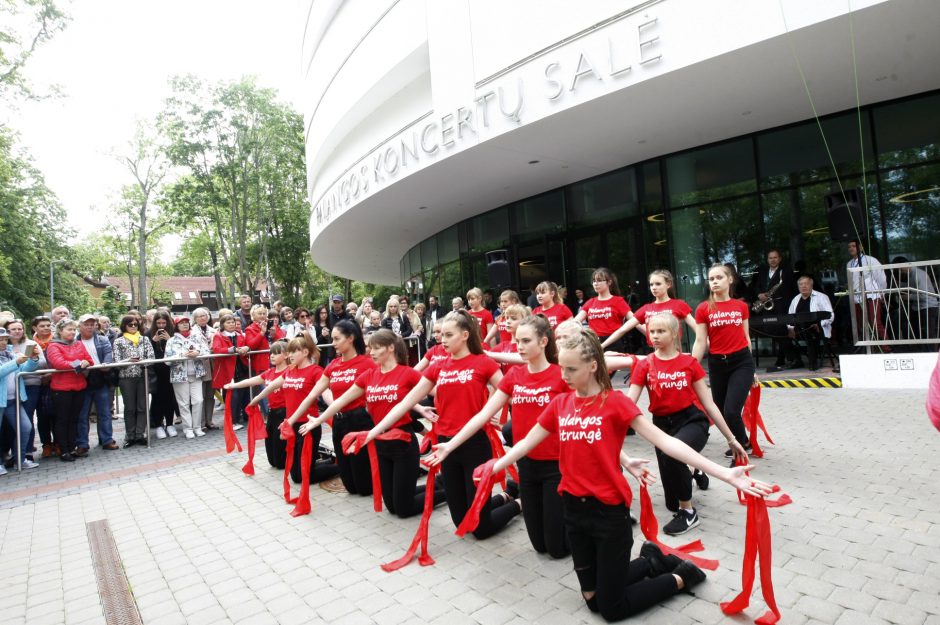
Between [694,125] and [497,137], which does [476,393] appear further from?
[694,125]

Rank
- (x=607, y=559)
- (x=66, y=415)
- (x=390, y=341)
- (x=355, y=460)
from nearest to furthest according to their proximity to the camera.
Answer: (x=607, y=559) < (x=390, y=341) < (x=355, y=460) < (x=66, y=415)

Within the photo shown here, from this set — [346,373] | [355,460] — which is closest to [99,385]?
[346,373]

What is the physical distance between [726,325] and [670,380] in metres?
1.52

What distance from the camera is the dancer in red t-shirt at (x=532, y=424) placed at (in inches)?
143

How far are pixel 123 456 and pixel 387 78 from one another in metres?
10.6

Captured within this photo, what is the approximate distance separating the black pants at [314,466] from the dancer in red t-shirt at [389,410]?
3.76 ft

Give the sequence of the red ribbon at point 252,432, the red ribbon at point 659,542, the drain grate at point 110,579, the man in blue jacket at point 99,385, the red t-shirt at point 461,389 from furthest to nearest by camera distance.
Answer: the man in blue jacket at point 99,385 < the red ribbon at point 252,432 < the red t-shirt at point 461,389 < the drain grate at point 110,579 < the red ribbon at point 659,542

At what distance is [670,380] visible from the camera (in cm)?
422

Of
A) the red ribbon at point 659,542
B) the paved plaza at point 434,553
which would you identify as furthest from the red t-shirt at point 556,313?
the red ribbon at point 659,542

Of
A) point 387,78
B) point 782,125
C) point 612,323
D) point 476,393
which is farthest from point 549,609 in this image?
point 387,78

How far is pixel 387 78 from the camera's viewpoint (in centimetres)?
1406

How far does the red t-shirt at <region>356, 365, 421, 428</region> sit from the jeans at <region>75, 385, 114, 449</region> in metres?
6.06

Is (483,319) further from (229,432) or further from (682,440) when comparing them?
(682,440)

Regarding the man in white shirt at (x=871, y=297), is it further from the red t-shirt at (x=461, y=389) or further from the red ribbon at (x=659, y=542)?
the red t-shirt at (x=461, y=389)
